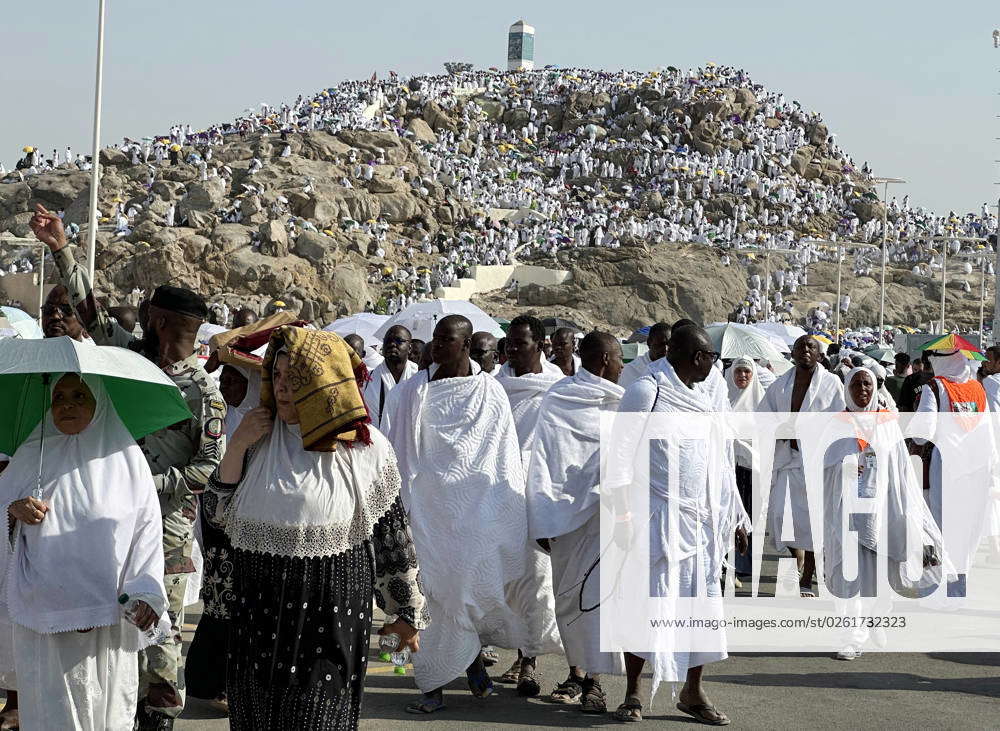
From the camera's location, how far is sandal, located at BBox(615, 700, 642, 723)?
20.6 feet

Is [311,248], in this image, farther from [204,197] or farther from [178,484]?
[178,484]

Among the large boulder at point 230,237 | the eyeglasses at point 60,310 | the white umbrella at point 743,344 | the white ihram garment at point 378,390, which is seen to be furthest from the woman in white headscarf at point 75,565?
the large boulder at point 230,237

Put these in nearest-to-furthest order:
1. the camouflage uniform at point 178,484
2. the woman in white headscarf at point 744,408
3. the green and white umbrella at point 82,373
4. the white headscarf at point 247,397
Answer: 1. the green and white umbrella at point 82,373
2. the camouflage uniform at point 178,484
3. the white headscarf at point 247,397
4. the woman in white headscarf at point 744,408

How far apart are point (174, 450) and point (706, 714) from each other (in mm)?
2749

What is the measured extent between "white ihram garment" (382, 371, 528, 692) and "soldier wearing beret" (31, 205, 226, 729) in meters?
1.54

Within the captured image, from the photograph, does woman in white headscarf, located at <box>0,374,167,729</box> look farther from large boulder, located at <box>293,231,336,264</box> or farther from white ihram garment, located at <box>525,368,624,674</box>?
large boulder, located at <box>293,231,336,264</box>

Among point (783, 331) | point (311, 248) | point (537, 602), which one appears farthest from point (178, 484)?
point (311, 248)

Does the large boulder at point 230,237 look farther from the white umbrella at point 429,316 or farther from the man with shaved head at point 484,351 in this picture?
the man with shaved head at point 484,351

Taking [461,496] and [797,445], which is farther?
[797,445]

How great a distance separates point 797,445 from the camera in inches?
389

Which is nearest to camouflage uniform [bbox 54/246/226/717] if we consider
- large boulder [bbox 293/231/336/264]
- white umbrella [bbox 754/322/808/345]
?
white umbrella [bbox 754/322/808/345]

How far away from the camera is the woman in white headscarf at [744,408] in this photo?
411 inches

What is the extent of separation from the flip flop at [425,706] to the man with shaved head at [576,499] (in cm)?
61

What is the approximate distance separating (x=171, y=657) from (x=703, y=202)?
190 feet
